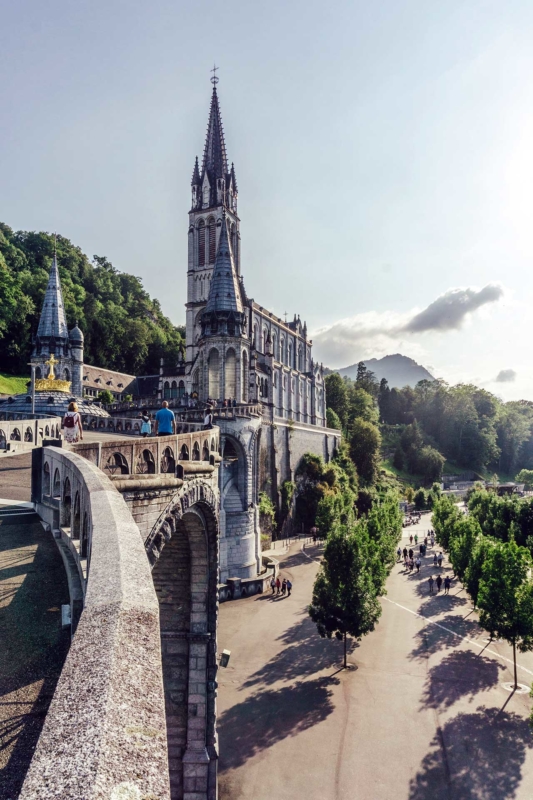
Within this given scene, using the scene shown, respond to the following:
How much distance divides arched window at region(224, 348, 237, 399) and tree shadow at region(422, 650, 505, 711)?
23.4 meters

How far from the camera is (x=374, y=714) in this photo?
19.1 metres

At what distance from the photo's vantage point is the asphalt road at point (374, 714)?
1546 cm

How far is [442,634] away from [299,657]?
8.39 metres

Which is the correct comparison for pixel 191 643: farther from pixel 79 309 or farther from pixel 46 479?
pixel 79 309

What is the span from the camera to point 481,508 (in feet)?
162

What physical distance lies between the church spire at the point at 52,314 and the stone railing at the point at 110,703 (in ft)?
181

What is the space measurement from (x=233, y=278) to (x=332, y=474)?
88.2ft

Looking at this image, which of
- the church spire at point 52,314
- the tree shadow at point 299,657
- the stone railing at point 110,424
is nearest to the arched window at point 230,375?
the stone railing at point 110,424

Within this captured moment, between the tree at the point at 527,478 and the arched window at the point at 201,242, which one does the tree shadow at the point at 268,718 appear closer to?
the arched window at the point at 201,242

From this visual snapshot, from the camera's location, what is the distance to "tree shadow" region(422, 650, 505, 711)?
67.0 feet

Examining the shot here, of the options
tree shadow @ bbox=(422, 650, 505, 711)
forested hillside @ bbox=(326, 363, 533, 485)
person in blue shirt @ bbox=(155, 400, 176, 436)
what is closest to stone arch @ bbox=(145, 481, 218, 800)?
person in blue shirt @ bbox=(155, 400, 176, 436)

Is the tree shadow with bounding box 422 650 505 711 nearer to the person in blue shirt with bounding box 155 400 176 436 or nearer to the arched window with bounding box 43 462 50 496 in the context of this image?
the person in blue shirt with bounding box 155 400 176 436

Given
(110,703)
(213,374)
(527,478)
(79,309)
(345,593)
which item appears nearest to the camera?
(110,703)

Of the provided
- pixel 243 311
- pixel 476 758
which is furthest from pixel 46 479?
pixel 243 311
